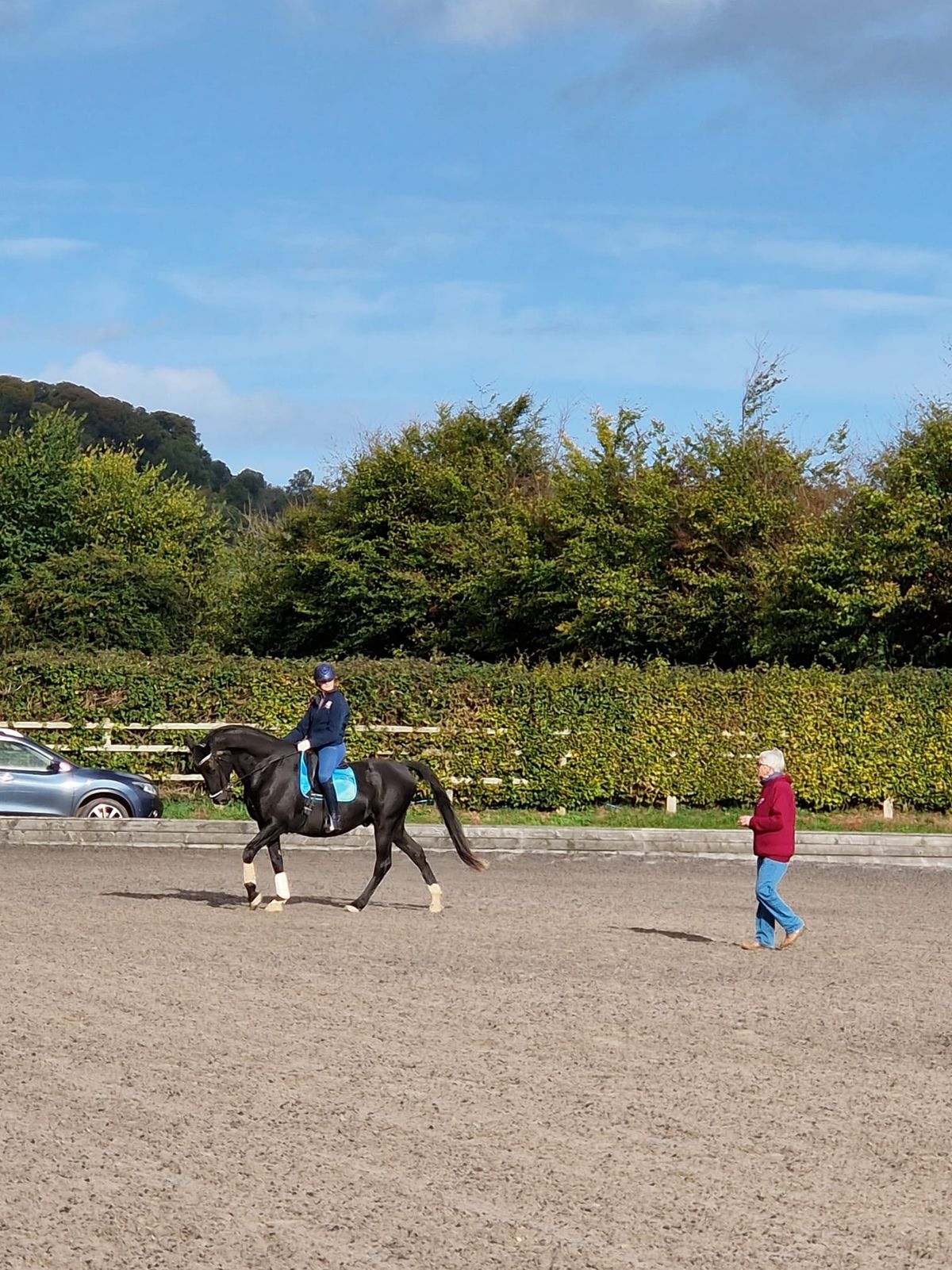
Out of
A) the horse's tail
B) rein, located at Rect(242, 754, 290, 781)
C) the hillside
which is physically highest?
the hillside

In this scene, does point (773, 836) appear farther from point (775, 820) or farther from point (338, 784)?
point (338, 784)

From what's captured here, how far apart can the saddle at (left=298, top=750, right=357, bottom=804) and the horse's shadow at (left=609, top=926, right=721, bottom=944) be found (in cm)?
292

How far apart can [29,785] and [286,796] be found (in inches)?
401

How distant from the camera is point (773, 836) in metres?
13.9

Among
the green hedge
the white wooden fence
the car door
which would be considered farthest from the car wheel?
the green hedge

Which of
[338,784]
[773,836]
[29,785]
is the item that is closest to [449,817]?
[338,784]

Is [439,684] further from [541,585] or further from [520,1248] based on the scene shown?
[520,1248]

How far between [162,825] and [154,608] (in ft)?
65.5

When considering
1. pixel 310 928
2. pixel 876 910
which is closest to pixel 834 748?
pixel 876 910

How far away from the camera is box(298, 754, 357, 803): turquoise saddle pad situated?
1616 cm

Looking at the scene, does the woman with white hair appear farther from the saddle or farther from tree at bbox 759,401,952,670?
tree at bbox 759,401,952,670

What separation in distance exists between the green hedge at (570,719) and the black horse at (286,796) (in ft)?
38.1

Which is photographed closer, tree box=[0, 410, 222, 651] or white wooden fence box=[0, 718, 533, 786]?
white wooden fence box=[0, 718, 533, 786]

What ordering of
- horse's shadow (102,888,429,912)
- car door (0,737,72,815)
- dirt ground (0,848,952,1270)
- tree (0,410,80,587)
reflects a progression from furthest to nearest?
1. tree (0,410,80,587)
2. car door (0,737,72,815)
3. horse's shadow (102,888,429,912)
4. dirt ground (0,848,952,1270)
